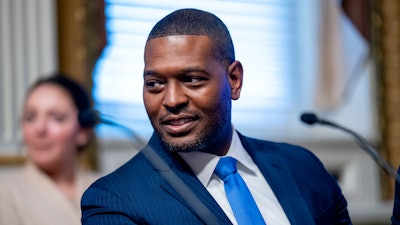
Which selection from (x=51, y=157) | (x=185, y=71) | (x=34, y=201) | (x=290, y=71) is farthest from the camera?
(x=290, y=71)

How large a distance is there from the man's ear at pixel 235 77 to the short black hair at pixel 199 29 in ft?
0.05

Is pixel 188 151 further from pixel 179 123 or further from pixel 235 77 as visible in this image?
pixel 235 77

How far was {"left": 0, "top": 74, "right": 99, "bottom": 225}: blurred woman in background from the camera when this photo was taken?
11.9 feet

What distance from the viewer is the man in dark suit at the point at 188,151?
177cm

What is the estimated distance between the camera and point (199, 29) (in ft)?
5.84

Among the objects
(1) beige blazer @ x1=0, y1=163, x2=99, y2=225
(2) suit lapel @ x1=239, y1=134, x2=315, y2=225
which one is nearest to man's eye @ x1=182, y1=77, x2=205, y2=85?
(2) suit lapel @ x1=239, y1=134, x2=315, y2=225

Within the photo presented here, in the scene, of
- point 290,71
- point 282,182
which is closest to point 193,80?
point 282,182

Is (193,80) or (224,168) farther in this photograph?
(224,168)

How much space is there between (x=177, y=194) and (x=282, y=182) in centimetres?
27

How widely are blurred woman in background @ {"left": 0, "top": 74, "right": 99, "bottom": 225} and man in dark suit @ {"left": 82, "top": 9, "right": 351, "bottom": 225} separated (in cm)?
176

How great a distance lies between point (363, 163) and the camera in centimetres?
557

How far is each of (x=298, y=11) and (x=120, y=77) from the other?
4.42 ft

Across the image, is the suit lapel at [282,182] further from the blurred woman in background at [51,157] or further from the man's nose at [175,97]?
the blurred woman in background at [51,157]

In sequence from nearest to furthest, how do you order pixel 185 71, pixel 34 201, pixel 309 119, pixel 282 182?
pixel 185 71 → pixel 282 182 → pixel 309 119 → pixel 34 201
